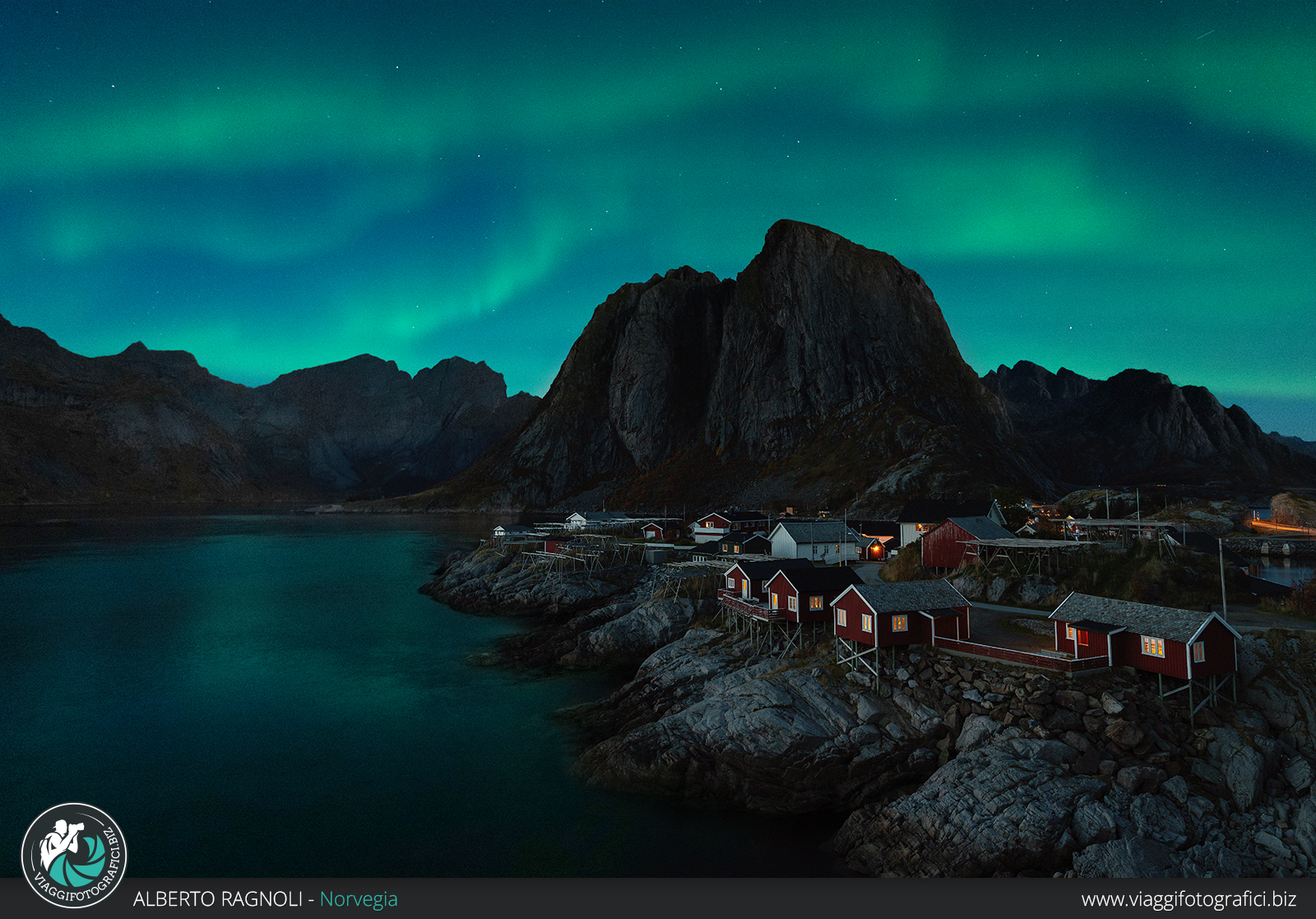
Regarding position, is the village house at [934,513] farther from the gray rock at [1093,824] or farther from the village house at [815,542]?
the gray rock at [1093,824]

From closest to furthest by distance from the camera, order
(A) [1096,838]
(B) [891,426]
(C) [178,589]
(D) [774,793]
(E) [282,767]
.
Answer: (A) [1096,838] → (D) [774,793] → (E) [282,767] → (C) [178,589] → (B) [891,426]

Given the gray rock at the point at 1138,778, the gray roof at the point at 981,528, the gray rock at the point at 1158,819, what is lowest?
the gray rock at the point at 1158,819

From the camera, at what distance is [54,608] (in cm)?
6944

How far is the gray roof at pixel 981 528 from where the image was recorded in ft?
159

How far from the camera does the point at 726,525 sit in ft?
291

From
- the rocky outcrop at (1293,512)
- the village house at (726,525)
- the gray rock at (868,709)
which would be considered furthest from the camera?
the rocky outcrop at (1293,512)

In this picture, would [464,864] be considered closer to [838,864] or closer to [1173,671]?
[838,864]

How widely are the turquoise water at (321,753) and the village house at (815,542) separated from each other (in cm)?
2856

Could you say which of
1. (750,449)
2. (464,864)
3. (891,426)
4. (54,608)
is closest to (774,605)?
(464,864)

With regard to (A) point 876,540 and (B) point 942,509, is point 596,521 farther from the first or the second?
(B) point 942,509

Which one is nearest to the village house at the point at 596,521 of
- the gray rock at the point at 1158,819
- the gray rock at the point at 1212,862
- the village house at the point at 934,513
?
the village house at the point at 934,513

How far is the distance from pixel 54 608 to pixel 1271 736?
4075 inches

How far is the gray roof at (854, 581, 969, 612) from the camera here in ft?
99.9

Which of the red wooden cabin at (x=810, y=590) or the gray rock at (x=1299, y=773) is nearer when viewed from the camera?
the gray rock at (x=1299, y=773)
